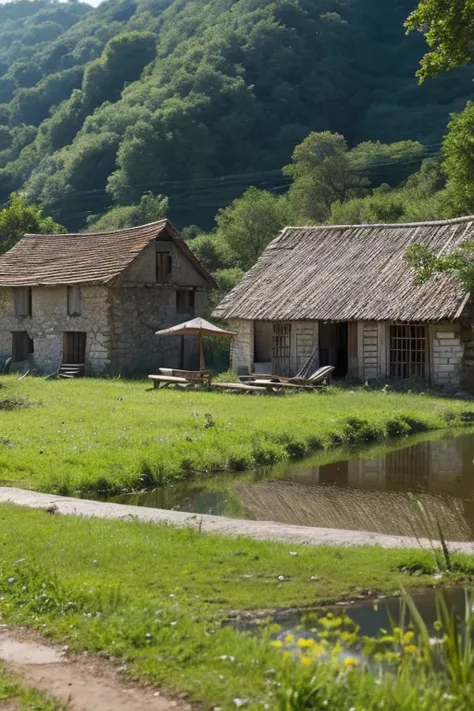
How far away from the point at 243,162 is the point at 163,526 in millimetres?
69370

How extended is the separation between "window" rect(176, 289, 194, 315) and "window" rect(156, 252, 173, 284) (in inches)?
Result: 37.2

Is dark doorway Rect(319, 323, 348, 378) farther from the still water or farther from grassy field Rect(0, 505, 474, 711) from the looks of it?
grassy field Rect(0, 505, 474, 711)

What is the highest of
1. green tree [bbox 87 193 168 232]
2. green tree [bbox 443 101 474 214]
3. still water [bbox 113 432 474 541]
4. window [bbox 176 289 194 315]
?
green tree [bbox 87 193 168 232]

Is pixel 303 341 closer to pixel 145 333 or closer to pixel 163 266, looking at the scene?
pixel 145 333

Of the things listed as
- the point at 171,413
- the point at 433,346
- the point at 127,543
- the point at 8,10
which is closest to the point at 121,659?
the point at 127,543

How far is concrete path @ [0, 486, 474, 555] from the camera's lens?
9898 millimetres

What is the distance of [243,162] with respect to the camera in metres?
77.4

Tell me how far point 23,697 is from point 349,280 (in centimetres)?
2486

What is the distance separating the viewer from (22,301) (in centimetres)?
3559

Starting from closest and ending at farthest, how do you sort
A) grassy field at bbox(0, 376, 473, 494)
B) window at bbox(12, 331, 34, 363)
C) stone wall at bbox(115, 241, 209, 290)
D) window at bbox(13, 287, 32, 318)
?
grassy field at bbox(0, 376, 473, 494) < stone wall at bbox(115, 241, 209, 290) < window at bbox(13, 287, 32, 318) < window at bbox(12, 331, 34, 363)

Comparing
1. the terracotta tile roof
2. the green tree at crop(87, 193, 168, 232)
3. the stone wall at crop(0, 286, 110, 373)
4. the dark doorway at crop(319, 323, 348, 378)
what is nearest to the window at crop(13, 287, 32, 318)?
the stone wall at crop(0, 286, 110, 373)

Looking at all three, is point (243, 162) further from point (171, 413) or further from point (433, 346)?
point (171, 413)

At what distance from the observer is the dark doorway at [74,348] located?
34125 mm

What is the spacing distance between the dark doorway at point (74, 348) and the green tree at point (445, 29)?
21.8 metres
